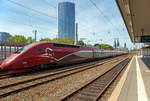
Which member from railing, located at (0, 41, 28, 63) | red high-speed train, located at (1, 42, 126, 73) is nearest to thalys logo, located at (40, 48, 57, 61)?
red high-speed train, located at (1, 42, 126, 73)

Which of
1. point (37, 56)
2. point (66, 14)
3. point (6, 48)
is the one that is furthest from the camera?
point (66, 14)

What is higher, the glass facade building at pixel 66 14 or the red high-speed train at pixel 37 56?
the glass facade building at pixel 66 14

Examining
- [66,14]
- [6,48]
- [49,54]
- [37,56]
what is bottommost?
[37,56]

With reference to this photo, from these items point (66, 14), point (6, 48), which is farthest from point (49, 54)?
point (66, 14)

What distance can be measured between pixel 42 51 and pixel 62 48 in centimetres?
330

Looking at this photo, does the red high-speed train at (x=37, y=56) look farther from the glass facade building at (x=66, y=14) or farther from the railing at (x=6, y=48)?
the glass facade building at (x=66, y=14)

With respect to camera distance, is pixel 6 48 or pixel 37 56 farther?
pixel 6 48

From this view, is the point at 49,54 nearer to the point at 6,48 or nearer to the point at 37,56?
the point at 37,56

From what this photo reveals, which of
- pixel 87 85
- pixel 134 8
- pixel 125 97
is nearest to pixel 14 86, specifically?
pixel 87 85

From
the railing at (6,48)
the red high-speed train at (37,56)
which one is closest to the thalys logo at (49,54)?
the red high-speed train at (37,56)

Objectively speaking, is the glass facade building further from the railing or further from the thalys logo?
the thalys logo

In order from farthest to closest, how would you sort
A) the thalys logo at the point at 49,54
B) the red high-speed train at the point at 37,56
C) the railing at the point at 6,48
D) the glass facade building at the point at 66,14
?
the glass facade building at the point at 66,14
the railing at the point at 6,48
the thalys logo at the point at 49,54
the red high-speed train at the point at 37,56

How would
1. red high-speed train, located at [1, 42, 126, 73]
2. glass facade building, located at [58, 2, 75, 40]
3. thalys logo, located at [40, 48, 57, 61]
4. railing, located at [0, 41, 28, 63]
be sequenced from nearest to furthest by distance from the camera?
red high-speed train, located at [1, 42, 126, 73] < thalys logo, located at [40, 48, 57, 61] < railing, located at [0, 41, 28, 63] < glass facade building, located at [58, 2, 75, 40]

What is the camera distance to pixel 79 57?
59.2 feet
